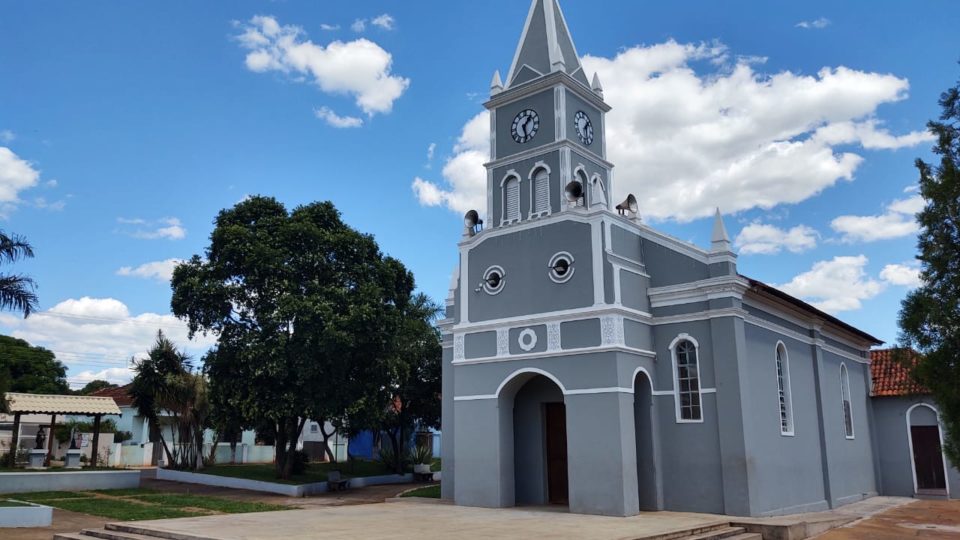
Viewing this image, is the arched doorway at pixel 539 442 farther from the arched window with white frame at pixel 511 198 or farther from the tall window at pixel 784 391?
the tall window at pixel 784 391

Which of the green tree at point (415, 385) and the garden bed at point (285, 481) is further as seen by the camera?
the green tree at point (415, 385)

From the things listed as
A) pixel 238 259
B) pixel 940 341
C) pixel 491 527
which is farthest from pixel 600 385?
pixel 238 259

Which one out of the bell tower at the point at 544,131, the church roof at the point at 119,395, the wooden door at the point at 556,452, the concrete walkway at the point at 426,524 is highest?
the bell tower at the point at 544,131

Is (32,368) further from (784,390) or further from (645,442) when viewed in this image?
(784,390)

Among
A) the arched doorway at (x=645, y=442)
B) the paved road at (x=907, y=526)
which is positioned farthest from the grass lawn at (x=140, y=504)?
the paved road at (x=907, y=526)

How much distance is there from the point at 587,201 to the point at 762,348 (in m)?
6.25

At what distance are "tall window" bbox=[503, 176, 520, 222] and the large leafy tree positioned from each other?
6.87 meters

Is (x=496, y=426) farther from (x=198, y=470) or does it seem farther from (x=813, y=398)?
(x=198, y=470)

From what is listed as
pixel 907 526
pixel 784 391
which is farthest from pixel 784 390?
pixel 907 526

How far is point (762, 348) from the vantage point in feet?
64.0

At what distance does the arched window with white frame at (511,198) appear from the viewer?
70.9 feet

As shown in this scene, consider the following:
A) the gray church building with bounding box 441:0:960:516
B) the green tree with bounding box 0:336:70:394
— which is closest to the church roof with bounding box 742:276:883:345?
the gray church building with bounding box 441:0:960:516

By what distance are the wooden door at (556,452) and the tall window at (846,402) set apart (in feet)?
34.4

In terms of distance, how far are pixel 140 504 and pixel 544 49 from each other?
18152mm
